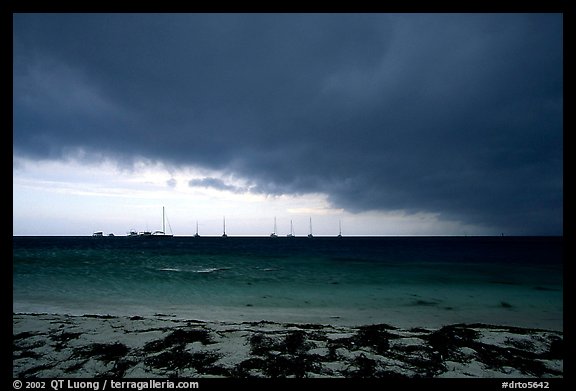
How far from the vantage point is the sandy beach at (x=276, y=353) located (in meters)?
5.53

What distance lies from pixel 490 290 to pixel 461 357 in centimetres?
1851

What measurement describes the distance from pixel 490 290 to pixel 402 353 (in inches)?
759

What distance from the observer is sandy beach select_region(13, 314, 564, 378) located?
5.53 m

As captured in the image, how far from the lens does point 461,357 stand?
629cm

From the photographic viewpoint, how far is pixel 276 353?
638cm

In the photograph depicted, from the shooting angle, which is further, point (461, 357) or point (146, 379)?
point (461, 357)

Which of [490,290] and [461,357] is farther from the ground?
[461,357]
